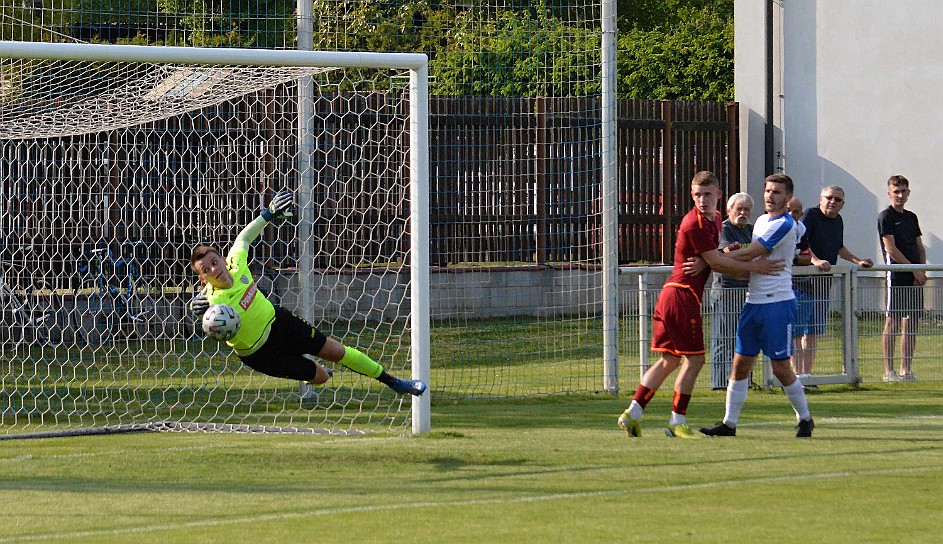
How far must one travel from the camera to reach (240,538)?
600 centimetres

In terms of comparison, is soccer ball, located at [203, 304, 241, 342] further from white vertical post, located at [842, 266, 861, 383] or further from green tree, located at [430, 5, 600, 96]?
white vertical post, located at [842, 266, 861, 383]

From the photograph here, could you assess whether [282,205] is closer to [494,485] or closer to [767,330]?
[494,485]

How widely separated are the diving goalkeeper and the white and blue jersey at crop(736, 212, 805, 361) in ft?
7.35

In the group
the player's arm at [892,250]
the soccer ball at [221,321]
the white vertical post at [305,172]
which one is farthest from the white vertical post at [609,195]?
the soccer ball at [221,321]

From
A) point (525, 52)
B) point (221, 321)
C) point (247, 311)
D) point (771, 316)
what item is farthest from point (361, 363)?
point (525, 52)

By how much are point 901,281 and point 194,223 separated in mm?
8725

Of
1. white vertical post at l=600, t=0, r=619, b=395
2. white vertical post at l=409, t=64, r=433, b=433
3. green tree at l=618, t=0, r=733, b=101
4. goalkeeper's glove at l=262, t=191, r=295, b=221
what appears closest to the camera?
white vertical post at l=409, t=64, r=433, b=433

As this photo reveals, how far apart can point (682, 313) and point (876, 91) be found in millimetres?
14571

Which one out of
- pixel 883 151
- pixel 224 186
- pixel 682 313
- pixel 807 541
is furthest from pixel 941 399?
pixel 883 151

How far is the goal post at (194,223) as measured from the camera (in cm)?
1003

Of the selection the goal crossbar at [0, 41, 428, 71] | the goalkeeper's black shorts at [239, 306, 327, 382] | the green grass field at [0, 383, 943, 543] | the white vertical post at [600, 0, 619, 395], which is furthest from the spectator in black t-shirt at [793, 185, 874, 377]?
the goalkeeper's black shorts at [239, 306, 327, 382]

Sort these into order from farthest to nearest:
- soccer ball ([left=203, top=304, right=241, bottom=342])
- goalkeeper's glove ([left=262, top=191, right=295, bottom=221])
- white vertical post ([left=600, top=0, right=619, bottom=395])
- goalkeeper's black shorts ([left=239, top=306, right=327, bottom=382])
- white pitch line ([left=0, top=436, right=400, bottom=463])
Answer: white vertical post ([left=600, top=0, right=619, bottom=395]) < goalkeeper's glove ([left=262, top=191, right=295, bottom=221]) < goalkeeper's black shorts ([left=239, top=306, right=327, bottom=382]) < soccer ball ([left=203, top=304, right=241, bottom=342]) < white pitch line ([left=0, top=436, right=400, bottom=463])

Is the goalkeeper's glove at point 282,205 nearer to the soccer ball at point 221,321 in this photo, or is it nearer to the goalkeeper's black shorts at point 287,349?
the goalkeeper's black shorts at point 287,349

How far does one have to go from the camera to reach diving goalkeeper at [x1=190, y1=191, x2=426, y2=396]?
930 cm
